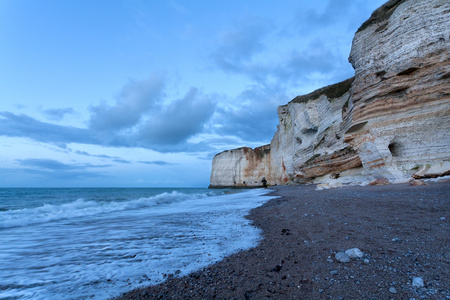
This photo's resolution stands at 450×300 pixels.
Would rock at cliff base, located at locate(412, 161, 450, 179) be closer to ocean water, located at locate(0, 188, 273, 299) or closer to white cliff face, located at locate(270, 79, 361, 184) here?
white cliff face, located at locate(270, 79, 361, 184)

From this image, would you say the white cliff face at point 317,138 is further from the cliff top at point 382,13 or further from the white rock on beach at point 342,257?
the white rock on beach at point 342,257

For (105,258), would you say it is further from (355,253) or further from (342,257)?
(355,253)

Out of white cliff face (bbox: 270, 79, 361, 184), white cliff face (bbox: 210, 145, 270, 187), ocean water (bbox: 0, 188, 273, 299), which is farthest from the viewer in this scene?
white cliff face (bbox: 210, 145, 270, 187)

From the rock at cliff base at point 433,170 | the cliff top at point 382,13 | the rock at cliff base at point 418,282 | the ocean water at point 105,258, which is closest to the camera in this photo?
the rock at cliff base at point 418,282

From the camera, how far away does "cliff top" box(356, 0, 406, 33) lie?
1068cm

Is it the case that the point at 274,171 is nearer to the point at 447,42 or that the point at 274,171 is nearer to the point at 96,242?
the point at 447,42

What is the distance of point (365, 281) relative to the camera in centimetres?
178

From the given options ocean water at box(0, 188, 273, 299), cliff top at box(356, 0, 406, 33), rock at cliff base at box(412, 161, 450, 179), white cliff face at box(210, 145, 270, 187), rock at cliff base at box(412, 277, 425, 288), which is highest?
cliff top at box(356, 0, 406, 33)

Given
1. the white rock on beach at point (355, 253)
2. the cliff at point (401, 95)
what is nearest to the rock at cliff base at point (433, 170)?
the cliff at point (401, 95)

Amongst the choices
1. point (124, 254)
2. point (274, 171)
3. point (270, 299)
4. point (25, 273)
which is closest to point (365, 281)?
point (270, 299)

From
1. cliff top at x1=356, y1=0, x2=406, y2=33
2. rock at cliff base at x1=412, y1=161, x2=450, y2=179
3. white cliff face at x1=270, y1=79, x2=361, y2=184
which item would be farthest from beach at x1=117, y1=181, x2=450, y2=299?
white cliff face at x1=270, y1=79, x2=361, y2=184

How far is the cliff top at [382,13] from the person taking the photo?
10.7m

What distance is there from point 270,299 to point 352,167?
1514cm

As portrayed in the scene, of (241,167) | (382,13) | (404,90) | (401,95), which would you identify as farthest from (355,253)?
(241,167)
